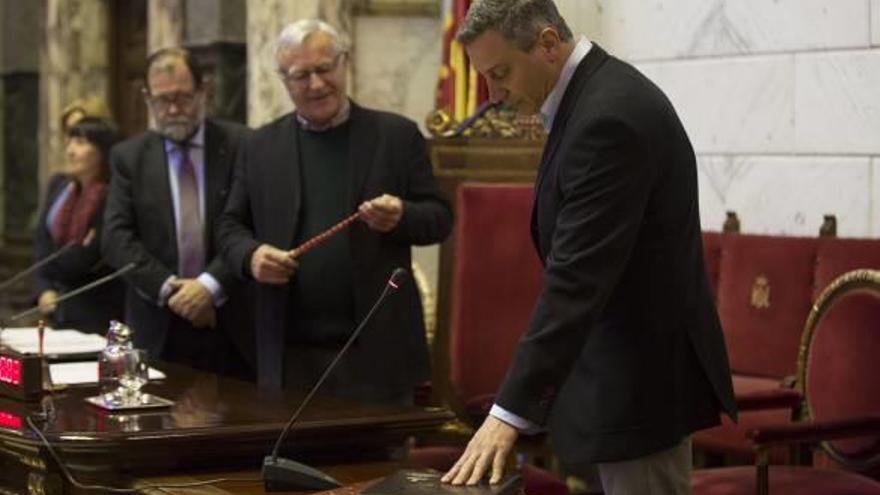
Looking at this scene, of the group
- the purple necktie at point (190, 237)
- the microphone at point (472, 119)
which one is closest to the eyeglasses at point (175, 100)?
the purple necktie at point (190, 237)

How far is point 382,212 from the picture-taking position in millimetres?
4109

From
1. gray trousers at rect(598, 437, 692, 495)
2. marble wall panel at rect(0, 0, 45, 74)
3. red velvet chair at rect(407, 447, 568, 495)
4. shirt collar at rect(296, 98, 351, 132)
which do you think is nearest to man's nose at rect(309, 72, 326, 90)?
shirt collar at rect(296, 98, 351, 132)

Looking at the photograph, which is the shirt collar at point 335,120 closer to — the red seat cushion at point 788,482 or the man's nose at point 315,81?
the man's nose at point 315,81

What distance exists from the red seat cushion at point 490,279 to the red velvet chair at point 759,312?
0.60 meters

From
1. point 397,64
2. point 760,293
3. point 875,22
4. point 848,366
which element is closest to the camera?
point 848,366

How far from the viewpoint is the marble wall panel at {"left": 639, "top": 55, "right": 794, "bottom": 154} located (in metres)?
5.16

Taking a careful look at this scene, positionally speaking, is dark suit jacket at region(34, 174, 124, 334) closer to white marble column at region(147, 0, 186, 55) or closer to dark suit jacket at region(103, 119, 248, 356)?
dark suit jacket at region(103, 119, 248, 356)

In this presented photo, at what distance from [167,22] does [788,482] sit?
17.0ft

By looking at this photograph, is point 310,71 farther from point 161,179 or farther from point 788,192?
point 788,192

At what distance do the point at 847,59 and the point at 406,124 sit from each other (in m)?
1.36

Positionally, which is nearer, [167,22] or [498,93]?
[498,93]

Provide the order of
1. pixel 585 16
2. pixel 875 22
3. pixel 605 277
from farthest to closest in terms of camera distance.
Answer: pixel 585 16, pixel 875 22, pixel 605 277

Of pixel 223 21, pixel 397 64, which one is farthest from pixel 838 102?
pixel 223 21

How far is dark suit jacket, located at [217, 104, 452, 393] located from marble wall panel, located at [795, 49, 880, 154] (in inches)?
50.9
